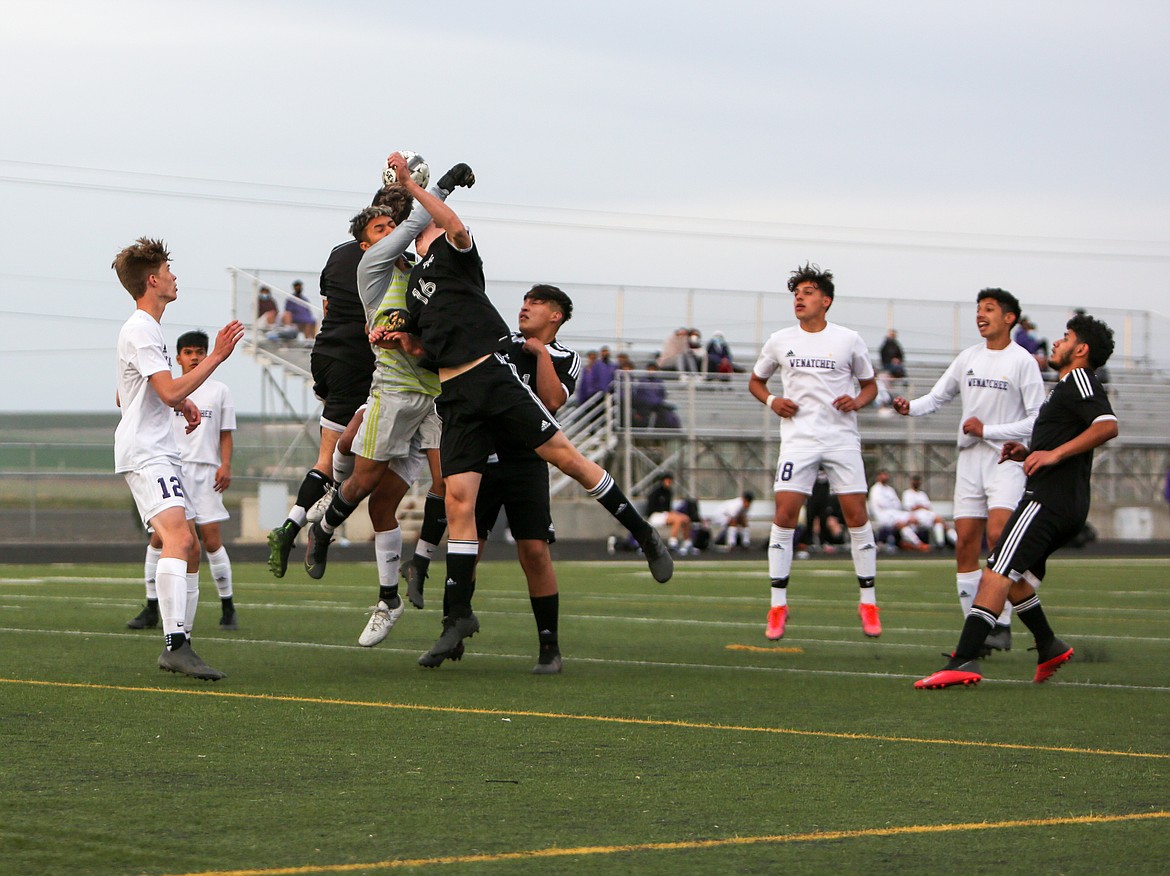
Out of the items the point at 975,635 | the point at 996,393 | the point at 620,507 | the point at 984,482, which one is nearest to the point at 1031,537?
the point at 975,635

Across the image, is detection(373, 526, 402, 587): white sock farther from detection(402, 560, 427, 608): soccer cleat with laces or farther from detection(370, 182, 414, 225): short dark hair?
detection(370, 182, 414, 225): short dark hair

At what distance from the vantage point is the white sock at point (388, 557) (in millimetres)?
9500

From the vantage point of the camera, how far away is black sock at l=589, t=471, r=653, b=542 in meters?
8.48

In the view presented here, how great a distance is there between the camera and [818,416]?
1105 cm

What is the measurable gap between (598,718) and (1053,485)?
110 inches

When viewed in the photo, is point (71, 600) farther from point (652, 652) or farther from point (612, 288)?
point (612, 288)

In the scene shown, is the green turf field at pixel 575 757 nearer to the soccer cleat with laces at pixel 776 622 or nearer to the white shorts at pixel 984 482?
the soccer cleat with laces at pixel 776 622

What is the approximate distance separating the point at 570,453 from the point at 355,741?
2.61 m

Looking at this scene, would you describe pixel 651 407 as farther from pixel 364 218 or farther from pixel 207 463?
pixel 364 218

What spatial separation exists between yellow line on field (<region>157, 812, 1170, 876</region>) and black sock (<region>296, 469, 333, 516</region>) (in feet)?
20.7

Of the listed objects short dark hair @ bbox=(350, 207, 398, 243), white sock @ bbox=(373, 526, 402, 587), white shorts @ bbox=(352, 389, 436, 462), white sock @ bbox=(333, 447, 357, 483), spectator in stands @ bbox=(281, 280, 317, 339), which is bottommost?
white sock @ bbox=(373, 526, 402, 587)

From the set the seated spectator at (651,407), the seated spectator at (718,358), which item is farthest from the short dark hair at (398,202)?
the seated spectator at (718,358)

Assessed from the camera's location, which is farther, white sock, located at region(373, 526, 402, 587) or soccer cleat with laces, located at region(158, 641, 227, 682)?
white sock, located at region(373, 526, 402, 587)

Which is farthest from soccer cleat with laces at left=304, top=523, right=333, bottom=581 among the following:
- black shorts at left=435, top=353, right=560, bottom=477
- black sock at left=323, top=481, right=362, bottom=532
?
black shorts at left=435, top=353, right=560, bottom=477
